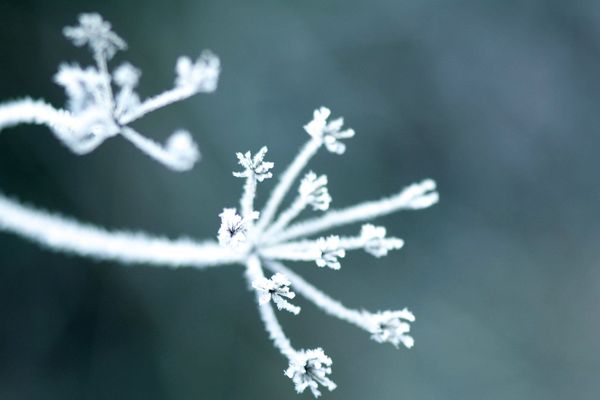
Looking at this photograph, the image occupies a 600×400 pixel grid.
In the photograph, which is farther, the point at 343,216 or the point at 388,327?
the point at 343,216

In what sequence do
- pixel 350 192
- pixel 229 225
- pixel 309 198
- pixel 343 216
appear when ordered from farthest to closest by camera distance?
pixel 350 192 → pixel 343 216 → pixel 309 198 → pixel 229 225

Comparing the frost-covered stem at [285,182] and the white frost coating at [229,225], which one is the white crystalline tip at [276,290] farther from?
the frost-covered stem at [285,182]

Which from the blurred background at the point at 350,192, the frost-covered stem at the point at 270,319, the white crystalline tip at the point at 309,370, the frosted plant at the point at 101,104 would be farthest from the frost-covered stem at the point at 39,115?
the blurred background at the point at 350,192

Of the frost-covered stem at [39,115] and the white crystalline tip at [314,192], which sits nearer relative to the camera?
the frost-covered stem at [39,115]

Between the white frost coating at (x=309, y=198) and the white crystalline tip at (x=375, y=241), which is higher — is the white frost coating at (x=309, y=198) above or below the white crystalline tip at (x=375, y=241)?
above

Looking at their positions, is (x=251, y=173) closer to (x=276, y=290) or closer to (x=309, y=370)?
(x=276, y=290)

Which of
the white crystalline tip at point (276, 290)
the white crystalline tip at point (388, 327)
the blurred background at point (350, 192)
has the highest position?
the blurred background at point (350, 192)

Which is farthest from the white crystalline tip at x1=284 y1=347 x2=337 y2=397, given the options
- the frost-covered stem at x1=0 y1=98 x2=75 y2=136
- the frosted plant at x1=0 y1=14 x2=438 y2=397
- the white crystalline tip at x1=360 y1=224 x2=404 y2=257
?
the frost-covered stem at x1=0 y1=98 x2=75 y2=136

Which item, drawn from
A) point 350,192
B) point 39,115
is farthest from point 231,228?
point 350,192

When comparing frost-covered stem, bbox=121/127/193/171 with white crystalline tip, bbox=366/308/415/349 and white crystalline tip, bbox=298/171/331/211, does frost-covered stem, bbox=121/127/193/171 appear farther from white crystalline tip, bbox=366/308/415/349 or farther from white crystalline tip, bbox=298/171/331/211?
white crystalline tip, bbox=366/308/415/349
